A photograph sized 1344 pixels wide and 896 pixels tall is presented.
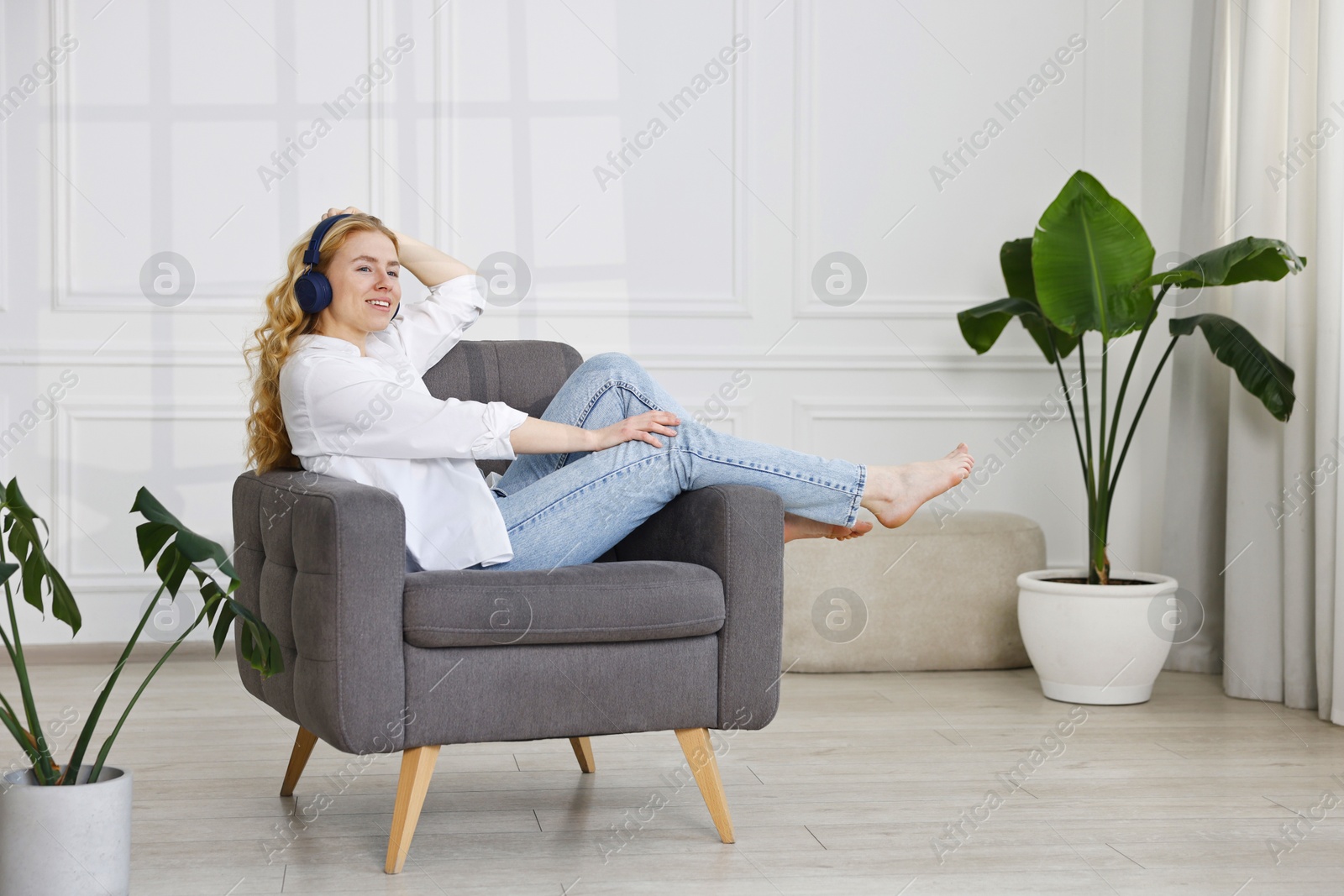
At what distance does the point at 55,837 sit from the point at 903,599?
A: 7.75 feet

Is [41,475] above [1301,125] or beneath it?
beneath

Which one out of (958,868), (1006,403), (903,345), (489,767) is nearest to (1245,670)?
(1006,403)

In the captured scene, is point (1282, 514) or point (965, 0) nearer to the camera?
point (1282, 514)

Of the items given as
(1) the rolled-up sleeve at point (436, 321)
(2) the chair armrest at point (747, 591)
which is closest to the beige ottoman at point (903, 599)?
(1) the rolled-up sleeve at point (436, 321)

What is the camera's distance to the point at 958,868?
189cm

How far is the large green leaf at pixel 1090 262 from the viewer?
10.4 feet

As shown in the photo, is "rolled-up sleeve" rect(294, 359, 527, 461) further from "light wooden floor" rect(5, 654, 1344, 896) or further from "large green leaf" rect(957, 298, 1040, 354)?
"large green leaf" rect(957, 298, 1040, 354)

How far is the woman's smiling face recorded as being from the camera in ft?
7.14

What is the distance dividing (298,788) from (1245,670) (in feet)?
7.74

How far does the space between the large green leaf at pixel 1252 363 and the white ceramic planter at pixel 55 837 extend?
266 centimetres

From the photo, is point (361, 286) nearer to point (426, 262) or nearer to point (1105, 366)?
point (426, 262)

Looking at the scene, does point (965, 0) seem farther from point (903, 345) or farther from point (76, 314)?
point (76, 314)

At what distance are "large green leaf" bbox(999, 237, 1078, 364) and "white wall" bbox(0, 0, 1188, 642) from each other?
1.06 ft

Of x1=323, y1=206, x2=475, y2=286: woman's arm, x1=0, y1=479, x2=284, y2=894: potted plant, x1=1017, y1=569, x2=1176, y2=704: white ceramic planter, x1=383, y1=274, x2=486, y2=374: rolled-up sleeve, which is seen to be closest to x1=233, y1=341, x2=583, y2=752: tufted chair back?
x1=0, y1=479, x2=284, y2=894: potted plant
